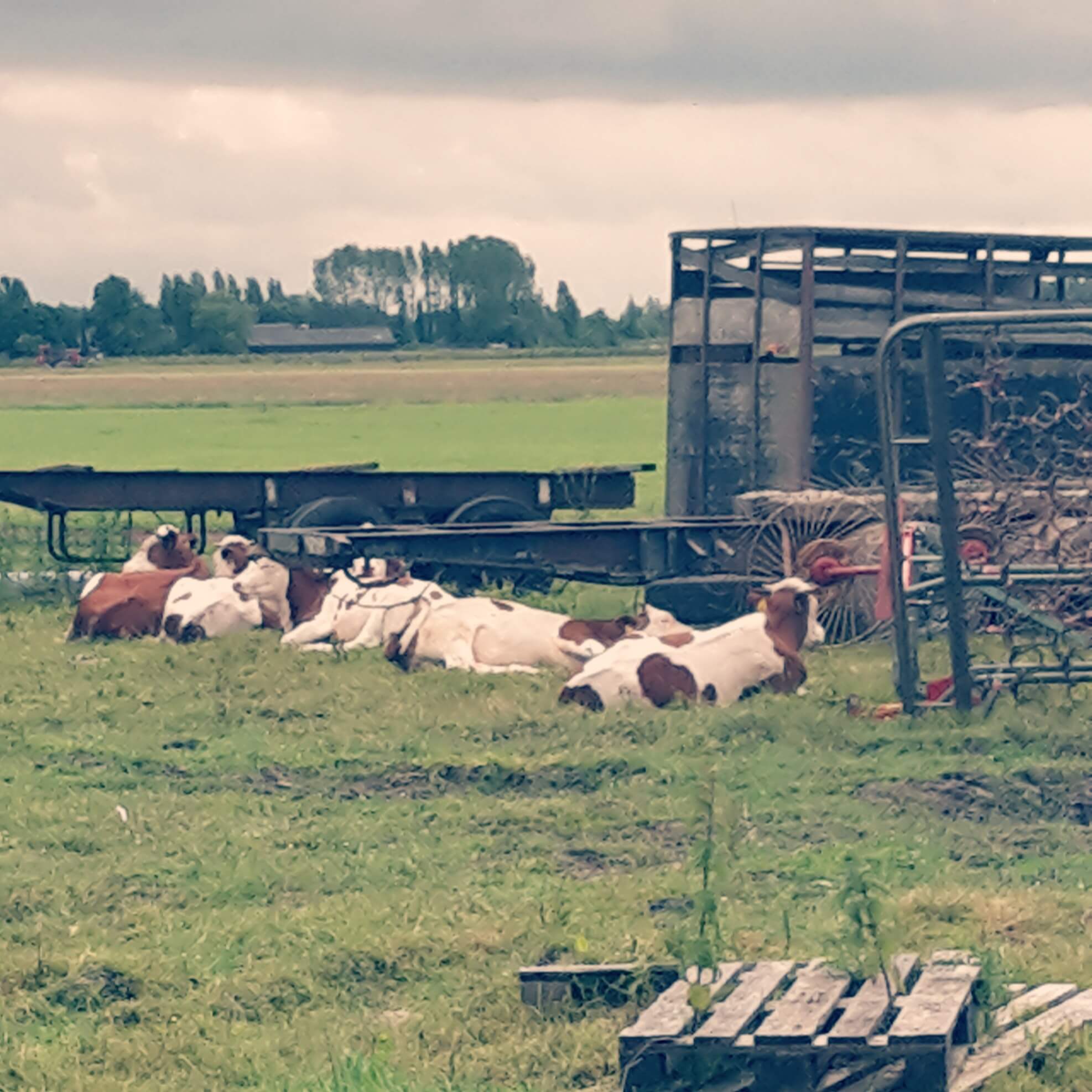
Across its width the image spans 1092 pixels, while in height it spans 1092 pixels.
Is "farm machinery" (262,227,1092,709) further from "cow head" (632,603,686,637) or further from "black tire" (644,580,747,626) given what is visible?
"cow head" (632,603,686,637)

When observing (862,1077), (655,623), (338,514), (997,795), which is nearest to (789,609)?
(655,623)

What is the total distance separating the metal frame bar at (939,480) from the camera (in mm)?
10477

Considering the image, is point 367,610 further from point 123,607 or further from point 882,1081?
point 882,1081

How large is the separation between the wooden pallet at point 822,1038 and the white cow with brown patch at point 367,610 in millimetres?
8093

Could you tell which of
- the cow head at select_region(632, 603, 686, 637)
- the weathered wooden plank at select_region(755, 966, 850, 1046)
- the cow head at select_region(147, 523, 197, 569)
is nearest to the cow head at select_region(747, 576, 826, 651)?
the cow head at select_region(632, 603, 686, 637)

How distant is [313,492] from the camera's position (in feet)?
54.7

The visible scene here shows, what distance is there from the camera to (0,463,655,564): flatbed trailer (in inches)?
653

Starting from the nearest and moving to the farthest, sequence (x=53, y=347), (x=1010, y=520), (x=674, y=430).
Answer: (x=1010, y=520)
(x=674, y=430)
(x=53, y=347)

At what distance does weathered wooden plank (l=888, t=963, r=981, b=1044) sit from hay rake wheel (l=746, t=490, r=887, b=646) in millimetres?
7954

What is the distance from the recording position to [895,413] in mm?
16422

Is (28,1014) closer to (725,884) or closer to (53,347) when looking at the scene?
(725,884)

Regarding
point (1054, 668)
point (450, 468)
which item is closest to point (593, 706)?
point (1054, 668)

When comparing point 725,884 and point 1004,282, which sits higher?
point 1004,282

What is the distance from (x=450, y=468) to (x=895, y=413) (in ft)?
69.5
